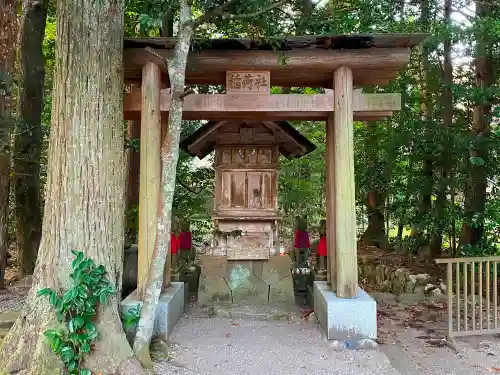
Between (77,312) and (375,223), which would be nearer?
(77,312)

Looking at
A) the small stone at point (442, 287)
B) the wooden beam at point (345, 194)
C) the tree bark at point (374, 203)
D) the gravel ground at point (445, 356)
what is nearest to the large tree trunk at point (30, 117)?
the wooden beam at point (345, 194)

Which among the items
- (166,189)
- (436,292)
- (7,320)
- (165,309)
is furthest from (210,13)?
(436,292)

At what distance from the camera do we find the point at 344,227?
5.02 metres

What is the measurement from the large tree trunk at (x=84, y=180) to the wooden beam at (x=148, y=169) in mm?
616

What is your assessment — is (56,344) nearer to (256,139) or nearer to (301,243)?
(301,243)

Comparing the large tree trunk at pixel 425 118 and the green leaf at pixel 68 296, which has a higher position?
the large tree trunk at pixel 425 118

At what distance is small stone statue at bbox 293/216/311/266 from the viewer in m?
7.34

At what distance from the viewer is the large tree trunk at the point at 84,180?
3.82 meters

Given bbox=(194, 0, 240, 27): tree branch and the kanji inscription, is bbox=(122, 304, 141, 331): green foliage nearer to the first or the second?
the kanji inscription

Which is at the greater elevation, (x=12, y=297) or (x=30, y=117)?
(x=30, y=117)

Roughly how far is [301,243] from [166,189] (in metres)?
3.95

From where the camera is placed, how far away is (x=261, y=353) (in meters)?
4.63

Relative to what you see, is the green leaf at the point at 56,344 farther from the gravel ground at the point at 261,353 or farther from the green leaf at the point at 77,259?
the gravel ground at the point at 261,353

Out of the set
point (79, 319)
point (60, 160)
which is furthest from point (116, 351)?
point (60, 160)
